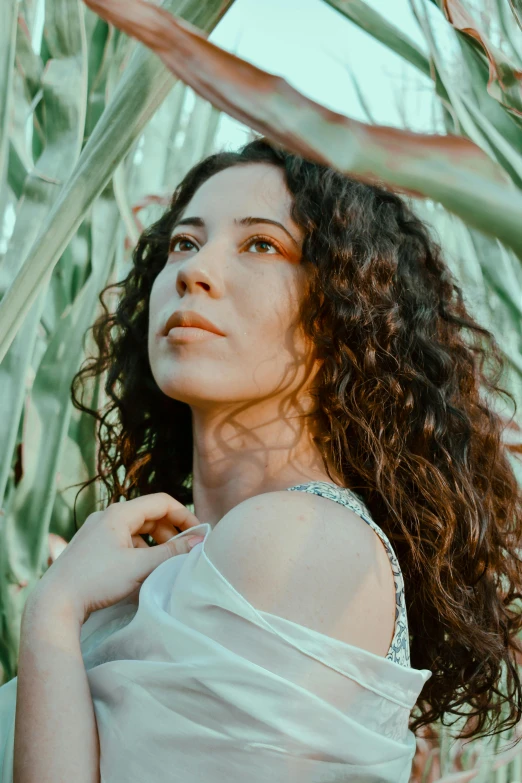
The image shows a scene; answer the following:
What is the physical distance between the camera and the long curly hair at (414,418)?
101cm

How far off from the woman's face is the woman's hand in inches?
6.3

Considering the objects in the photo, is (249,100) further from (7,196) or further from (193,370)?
(7,196)

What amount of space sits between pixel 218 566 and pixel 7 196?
874 millimetres

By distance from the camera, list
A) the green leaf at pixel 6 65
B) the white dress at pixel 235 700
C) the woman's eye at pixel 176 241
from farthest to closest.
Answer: the green leaf at pixel 6 65, the woman's eye at pixel 176 241, the white dress at pixel 235 700

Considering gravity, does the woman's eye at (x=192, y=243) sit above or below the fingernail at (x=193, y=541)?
above

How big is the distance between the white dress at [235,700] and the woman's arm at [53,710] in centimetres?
2

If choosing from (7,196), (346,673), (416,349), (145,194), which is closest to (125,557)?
(346,673)

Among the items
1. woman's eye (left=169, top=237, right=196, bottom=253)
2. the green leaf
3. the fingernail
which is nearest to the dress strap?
the fingernail

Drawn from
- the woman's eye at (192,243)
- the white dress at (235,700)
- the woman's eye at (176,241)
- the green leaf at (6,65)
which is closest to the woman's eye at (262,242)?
the woman's eye at (192,243)

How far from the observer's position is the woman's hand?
33.8 inches

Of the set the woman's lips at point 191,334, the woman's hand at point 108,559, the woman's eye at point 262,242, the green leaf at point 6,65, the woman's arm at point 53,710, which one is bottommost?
the woman's arm at point 53,710

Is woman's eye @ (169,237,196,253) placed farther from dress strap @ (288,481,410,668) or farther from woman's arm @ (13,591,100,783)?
woman's arm @ (13,591,100,783)

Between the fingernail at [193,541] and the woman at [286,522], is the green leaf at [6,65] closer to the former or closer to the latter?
the woman at [286,522]

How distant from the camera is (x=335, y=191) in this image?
42.2 inches
